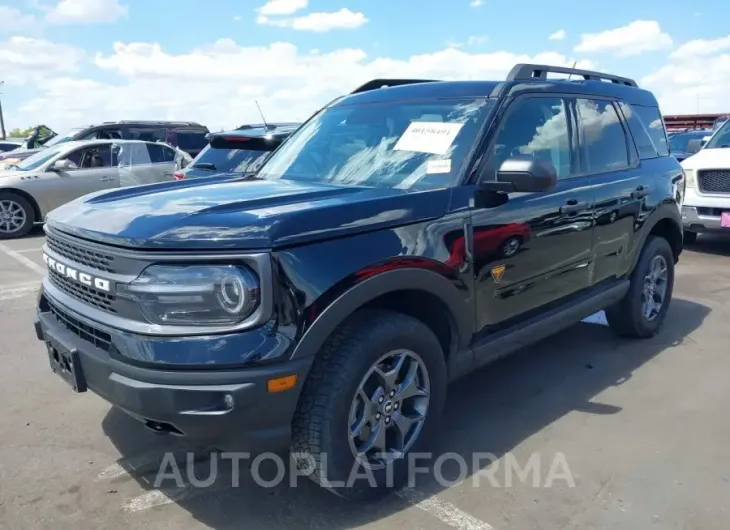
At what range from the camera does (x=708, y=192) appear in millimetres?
8312

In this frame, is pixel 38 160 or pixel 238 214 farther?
pixel 38 160

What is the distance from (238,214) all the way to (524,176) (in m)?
1.37

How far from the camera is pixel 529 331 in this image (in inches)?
145

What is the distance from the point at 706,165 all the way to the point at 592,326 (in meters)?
4.22

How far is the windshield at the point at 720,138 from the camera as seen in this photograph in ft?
29.8

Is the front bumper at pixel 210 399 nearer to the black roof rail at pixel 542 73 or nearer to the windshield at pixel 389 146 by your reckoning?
the windshield at pixel 389 146

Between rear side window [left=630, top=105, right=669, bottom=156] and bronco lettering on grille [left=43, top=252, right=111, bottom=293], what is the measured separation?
13.1 feet

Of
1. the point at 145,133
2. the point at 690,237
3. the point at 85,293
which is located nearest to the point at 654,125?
the point at 85,293

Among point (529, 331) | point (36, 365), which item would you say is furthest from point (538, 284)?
point (36, 365)

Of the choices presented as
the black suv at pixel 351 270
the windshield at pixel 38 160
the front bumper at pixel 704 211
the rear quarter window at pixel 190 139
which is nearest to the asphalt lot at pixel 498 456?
the black suv at pixel 351 270

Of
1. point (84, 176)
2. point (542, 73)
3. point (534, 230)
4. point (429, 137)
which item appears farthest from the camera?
point (84, 176)

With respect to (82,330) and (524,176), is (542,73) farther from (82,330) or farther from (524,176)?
(82,330)

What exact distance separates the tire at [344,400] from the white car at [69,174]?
9.47m

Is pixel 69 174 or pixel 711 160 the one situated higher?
pixel 69 174
